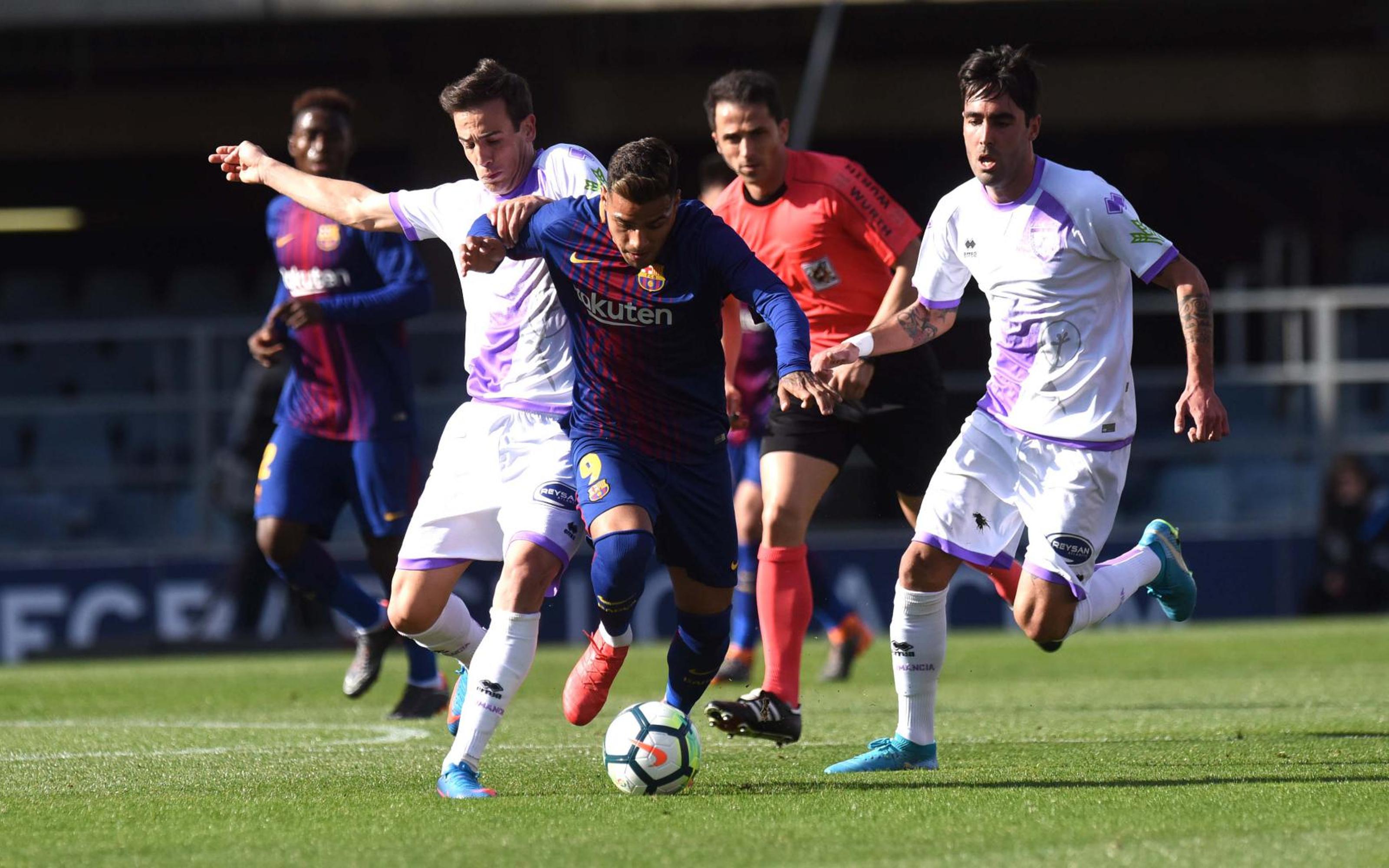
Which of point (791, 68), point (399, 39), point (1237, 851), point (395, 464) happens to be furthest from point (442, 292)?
point (1237, 851)

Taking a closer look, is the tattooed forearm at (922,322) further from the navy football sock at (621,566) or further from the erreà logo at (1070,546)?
the navy football sock at (621,566)

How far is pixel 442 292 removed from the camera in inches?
733

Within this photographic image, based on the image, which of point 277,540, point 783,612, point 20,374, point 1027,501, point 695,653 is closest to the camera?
point 695,653

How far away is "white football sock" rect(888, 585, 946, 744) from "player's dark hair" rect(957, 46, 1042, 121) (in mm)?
1516

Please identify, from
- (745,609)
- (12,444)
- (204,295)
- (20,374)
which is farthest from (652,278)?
(204,295)

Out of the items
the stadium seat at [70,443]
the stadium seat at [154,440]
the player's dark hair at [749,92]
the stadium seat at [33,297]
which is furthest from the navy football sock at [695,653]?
the stadium seat at [33,297]

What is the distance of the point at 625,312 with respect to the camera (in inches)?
212

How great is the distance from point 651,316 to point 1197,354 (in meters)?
1.57

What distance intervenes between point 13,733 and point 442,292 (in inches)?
446

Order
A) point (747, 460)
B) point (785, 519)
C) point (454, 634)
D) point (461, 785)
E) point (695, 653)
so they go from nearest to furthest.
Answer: point (461, 785) → point (695, 653) → point (454, 634) → point (785, 519) → point (747, 460)

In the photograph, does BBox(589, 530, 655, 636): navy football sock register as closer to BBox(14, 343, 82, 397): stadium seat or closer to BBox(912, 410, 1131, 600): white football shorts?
BBox(912, 410, 1131, 600): white football shorts

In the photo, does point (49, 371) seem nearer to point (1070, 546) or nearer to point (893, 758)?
point (893, 758)

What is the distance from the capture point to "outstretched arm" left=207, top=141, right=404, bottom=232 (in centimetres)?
589

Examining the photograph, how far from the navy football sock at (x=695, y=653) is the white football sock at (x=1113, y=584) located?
111 cm
